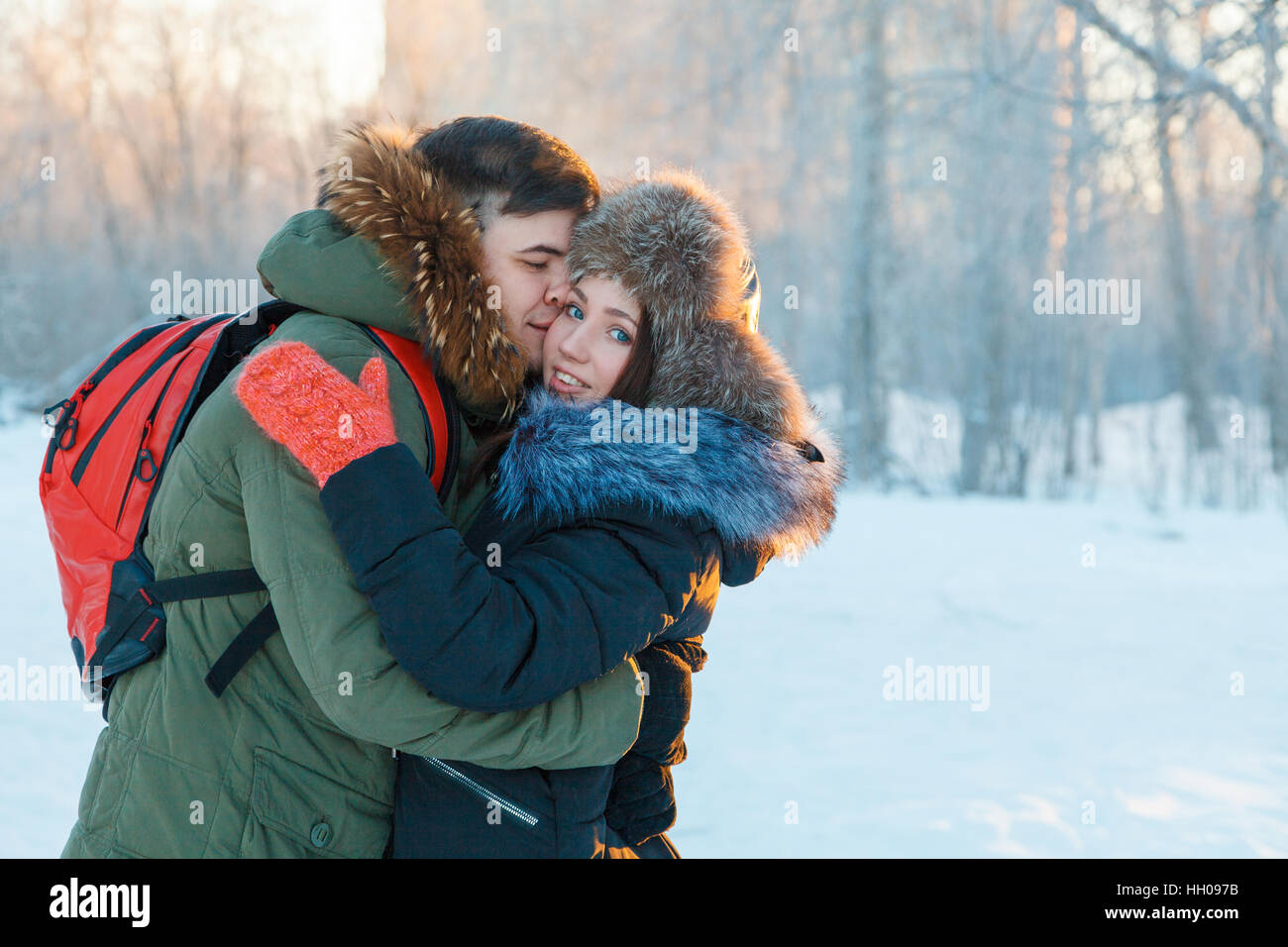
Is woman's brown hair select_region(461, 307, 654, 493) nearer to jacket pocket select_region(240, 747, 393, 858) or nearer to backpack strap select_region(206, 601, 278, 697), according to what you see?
backpack strap select_region(206, 601, 278, 697)

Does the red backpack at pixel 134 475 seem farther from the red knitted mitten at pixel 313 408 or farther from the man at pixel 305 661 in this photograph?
the red knitted mitten at pixel 313 408

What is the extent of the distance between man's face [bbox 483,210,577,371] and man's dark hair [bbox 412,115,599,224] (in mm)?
28

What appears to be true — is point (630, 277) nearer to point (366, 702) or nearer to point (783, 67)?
point (366, 702)

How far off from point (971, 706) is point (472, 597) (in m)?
4.41

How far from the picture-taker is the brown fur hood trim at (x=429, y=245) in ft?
5.59

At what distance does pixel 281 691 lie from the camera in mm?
1644

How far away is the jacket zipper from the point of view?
1686 mm

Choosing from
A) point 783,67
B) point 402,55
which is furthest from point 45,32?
point 783,67

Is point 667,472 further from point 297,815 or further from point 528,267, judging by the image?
point 297,815

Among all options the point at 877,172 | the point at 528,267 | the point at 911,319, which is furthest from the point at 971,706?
the point at 911,319

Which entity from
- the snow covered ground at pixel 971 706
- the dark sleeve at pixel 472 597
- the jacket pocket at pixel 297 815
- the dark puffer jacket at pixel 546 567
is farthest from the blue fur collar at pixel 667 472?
the snow covered ground at pixel 971 706

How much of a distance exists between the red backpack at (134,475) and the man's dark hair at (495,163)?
1.28 feet

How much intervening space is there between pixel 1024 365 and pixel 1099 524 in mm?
3507

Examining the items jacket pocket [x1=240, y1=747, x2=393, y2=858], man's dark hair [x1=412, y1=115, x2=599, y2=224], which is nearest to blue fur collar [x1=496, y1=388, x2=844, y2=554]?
man's dark hair [x1=412, y1=115, x2=599, y2=224]
